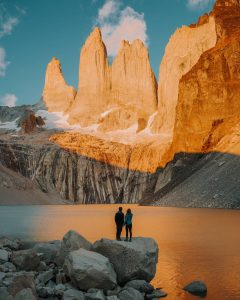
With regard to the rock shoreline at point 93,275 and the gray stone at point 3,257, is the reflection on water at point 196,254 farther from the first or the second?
the gray stone at point 3,257

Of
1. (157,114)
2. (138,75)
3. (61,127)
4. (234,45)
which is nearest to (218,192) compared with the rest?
(234,45)

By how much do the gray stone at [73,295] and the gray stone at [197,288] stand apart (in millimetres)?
3560

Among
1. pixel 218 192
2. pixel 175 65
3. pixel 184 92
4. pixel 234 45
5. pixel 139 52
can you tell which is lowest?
pixel 218 192

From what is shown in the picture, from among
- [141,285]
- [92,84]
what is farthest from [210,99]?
[92,84]

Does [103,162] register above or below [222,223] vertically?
above

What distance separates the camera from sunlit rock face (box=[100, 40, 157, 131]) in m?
151

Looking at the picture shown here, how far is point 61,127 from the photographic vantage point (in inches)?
5960

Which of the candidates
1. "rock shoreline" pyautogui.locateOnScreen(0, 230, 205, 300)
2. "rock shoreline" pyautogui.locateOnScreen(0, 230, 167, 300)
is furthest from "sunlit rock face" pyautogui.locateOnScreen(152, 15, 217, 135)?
"rock shoreline" pyautogui.locateOnScreen(0, 230, 205, 300)

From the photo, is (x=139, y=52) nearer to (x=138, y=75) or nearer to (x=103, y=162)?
(x=138, y=75)

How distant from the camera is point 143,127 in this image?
147 metres

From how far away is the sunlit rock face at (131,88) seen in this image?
496 ft

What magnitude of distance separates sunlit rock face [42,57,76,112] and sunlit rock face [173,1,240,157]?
90773 mm

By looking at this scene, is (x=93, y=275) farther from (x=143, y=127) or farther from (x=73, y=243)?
(x=143, y=127)

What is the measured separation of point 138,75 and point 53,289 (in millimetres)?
153182
